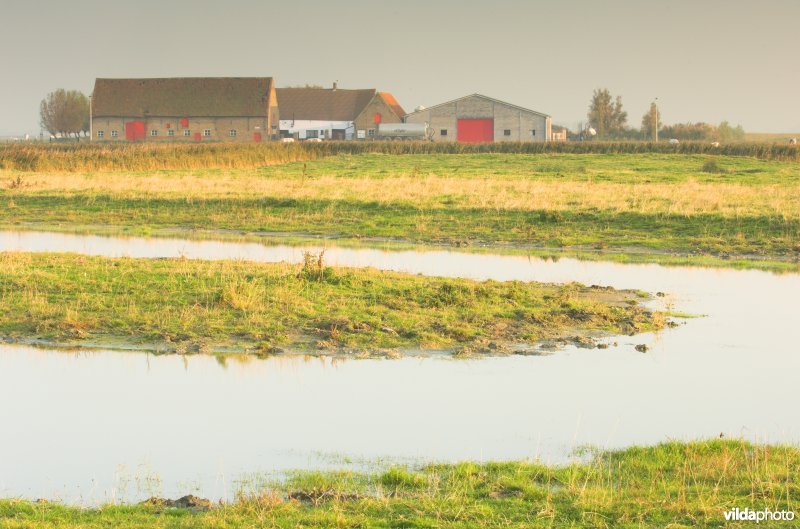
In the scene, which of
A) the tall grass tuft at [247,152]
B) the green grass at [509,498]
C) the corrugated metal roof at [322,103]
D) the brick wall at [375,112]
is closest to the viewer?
the green grass at [509,498]

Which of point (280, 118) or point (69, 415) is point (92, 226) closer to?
point (69, 415)

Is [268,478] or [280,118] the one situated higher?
[280,118]

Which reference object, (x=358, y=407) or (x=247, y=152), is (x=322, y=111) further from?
(x=358, y=407)

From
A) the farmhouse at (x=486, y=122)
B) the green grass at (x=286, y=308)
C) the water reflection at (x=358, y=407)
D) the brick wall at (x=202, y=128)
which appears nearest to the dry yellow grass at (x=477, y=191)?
the green grass at (x=286, y=308)

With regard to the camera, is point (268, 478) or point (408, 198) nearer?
A: point (268, 478)

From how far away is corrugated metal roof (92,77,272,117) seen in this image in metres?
137

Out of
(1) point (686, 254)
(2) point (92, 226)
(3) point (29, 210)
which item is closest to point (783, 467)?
(1) point (686, 254)

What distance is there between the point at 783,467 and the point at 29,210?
35.1 m

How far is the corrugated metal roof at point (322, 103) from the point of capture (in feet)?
495

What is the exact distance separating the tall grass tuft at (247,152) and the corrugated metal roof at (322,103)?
50.5 metres

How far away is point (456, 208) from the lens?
126ft

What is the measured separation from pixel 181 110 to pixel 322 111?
2177 cm

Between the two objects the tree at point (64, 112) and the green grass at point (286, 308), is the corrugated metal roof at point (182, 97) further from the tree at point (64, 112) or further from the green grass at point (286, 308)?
the green grass at point (286, 308)

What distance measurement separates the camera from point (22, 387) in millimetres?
14586
